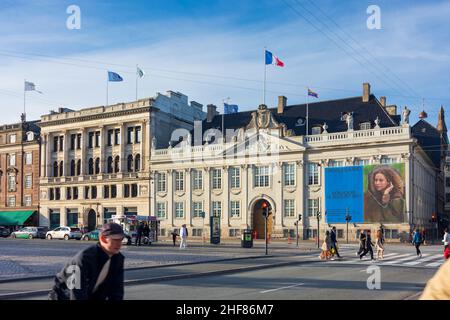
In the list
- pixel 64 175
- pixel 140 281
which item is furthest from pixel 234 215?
pixel 140 281

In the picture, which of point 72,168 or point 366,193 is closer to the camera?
point 366,193

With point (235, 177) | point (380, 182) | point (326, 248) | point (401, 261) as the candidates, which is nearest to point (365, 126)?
point (380, 182)

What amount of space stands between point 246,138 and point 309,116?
8.61 meters

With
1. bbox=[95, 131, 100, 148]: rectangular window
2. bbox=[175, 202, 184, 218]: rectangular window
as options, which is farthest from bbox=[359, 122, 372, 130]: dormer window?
bbox=[95, 131, 100, 148]: rectangular window

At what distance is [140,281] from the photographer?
706 inches

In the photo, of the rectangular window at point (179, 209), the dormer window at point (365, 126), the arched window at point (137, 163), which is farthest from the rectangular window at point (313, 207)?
the arched window at point (137, 163)

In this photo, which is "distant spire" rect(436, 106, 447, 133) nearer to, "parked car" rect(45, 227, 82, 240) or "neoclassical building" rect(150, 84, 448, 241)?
"neoclassical building" rect(150, 84, 448, 241)

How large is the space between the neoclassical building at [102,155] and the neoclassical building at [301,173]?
119 inches

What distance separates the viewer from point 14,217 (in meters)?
79.9

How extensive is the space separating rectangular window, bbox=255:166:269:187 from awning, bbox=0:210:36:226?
1390 inches

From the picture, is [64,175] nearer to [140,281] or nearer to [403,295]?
[140,281]

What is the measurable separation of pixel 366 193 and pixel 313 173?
260 inches

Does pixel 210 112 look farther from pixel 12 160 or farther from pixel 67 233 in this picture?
pixel 12 160

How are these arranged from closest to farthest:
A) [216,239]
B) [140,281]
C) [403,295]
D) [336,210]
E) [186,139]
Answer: [403,295], [140,281], [216,239], [336,210], [186,139]
